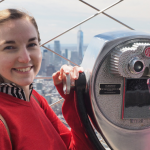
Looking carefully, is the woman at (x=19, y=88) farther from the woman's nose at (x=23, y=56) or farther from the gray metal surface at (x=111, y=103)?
the gray metal surface at (x=111, y=103)

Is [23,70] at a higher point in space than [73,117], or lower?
higher

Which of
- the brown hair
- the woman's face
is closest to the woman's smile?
the woman's face

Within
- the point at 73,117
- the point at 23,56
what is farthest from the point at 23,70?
the point at 73,117

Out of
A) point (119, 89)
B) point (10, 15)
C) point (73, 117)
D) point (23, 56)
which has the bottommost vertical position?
point (73, 117)

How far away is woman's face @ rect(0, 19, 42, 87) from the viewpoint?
0.55 m

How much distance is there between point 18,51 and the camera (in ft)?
1.86

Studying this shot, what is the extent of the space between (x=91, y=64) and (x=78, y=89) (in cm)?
9

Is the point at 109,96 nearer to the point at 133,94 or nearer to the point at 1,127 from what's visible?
the point at 133,94

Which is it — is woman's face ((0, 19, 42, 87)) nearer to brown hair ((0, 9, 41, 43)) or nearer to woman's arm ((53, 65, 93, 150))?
brown hair ((0, 9, 41, 43))

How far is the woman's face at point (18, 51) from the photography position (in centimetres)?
55

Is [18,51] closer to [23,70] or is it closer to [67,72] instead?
[23,70]

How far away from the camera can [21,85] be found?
0.60 m

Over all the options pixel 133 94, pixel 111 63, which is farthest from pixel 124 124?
pixel 111 63

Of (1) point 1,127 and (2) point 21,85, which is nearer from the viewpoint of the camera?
(1) point 1,127
